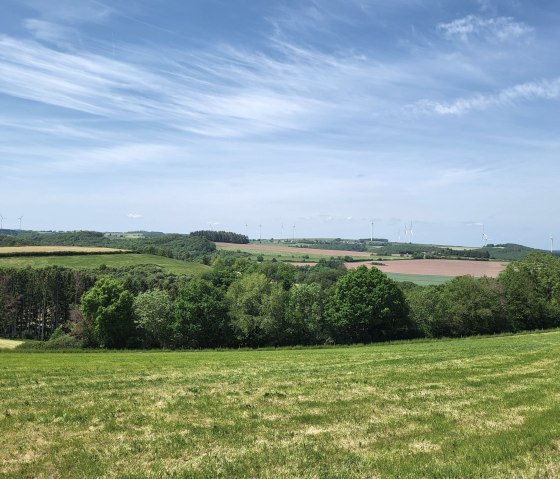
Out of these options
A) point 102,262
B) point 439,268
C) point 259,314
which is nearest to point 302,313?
point 259,314

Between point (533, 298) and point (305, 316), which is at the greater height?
point (533, 298)

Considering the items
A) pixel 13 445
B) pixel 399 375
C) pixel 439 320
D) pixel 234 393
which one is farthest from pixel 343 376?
pixel 439 320

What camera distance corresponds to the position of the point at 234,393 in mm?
17969

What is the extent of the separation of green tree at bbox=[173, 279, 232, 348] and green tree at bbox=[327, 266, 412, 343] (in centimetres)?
1933

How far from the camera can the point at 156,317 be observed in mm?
82750

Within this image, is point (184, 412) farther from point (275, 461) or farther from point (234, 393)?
point (275, 461)

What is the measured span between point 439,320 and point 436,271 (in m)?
67.7

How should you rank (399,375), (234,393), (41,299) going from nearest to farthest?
(234,393)
(399,375)
(41,299)

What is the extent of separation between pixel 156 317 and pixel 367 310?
124 ft

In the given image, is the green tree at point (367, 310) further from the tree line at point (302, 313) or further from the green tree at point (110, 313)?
the green tree at point (110, 313)

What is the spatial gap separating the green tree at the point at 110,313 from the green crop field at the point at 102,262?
66276 millimetres

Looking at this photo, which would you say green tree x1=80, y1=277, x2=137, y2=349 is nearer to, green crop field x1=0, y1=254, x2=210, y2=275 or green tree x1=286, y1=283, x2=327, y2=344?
green tree x1=286, y1=283, x2=327, y2=344

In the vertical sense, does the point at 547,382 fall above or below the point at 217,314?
above

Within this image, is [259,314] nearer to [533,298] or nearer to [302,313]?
[302,313]
